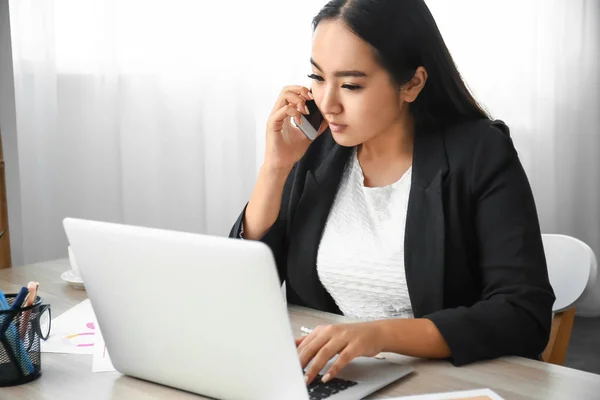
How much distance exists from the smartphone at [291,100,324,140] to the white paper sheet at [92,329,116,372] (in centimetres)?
58

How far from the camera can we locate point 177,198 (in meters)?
2.92

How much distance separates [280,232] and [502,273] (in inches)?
18.6

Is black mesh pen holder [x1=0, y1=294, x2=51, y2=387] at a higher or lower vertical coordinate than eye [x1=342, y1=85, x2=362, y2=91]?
lower

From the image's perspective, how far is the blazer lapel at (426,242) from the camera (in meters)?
1.33

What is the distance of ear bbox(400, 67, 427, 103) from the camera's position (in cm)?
140

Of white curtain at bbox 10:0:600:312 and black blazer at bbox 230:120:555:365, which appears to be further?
white curtain at bbox 10:0:600:312

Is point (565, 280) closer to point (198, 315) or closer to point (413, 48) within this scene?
point (413, 48)

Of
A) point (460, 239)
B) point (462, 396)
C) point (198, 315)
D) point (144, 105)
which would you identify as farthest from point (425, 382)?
point (144, 105)

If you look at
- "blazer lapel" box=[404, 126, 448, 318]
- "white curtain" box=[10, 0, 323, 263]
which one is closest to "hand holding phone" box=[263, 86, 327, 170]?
"blazer lapel" box=[404, 126, 448, 318]

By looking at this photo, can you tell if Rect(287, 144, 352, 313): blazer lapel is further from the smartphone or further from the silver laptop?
the silver laptop

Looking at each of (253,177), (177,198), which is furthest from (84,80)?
(253,177)

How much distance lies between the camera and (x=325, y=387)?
92 cm

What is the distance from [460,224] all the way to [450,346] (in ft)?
1.14

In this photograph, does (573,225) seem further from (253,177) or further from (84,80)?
(84,80)
